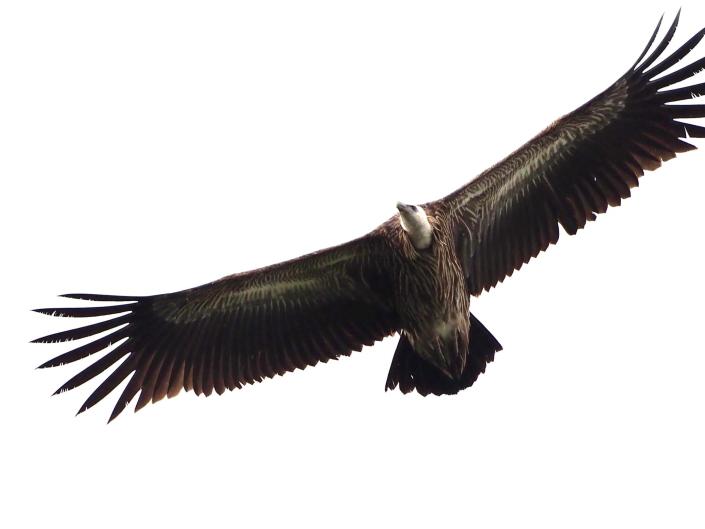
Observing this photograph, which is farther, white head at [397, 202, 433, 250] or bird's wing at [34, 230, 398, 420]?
bird's wing at [34, 230, 398, 420]

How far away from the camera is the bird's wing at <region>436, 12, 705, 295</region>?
12.6m

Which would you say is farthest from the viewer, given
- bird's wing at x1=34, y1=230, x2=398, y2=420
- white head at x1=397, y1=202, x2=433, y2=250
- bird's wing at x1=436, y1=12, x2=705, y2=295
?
bird's wing at x1=34, y1=230, x2=398, y2=420

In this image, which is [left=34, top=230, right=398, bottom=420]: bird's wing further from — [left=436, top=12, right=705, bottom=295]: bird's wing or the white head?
[left=436, top=12, right=705, bottom=295]: bird's wing

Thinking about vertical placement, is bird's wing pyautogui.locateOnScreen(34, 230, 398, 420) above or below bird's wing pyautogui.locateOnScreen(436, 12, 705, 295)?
above

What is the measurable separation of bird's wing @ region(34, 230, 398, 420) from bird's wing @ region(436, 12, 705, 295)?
2.88 ft

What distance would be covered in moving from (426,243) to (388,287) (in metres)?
0.63

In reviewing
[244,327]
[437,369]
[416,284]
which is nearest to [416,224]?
[416,284]

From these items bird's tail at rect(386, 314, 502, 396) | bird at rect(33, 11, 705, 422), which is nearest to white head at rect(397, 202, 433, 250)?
bird at rect(33, 11, 705, 422)

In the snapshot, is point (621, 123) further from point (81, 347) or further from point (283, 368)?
point (81, 347)

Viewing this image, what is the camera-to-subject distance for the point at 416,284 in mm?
12602

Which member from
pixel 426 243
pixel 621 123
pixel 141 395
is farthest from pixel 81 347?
pixel 621 123

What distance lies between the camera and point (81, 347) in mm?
12812

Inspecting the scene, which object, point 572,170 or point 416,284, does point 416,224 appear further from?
point 572,170

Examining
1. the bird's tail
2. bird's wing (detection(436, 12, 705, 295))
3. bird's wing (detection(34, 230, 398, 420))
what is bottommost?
the bird's tail
